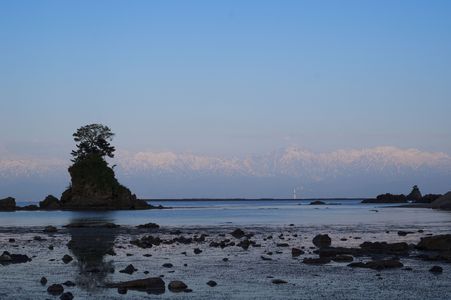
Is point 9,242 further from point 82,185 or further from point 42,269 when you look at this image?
point 82,185

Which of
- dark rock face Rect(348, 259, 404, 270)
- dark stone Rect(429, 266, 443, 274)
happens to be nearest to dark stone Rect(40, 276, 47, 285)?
dark rock face Rect(348, 259, 404, 270)

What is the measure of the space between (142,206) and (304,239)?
469 ft

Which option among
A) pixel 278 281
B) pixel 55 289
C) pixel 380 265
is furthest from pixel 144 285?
pixel 380 265

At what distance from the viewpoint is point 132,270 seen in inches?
1265

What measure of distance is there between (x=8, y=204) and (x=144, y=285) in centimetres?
16409

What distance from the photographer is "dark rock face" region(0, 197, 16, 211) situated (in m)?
178

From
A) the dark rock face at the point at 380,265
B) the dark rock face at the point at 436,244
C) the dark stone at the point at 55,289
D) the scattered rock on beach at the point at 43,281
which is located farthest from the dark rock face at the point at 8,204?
the dark stone at the point at 55,289

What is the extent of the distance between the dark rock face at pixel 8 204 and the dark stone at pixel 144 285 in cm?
16108

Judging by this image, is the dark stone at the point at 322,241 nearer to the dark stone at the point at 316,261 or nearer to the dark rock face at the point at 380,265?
the dark stone at the point at 316,261

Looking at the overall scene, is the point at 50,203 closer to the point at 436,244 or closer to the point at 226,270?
the point at 436,244

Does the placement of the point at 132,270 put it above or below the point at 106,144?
below

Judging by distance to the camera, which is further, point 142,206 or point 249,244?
point 142,206

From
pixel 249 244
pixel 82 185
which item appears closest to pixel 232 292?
pixel 249 244

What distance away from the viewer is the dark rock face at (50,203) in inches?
7046
